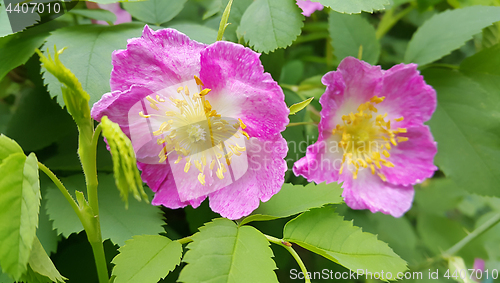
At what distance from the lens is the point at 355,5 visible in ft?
1.74

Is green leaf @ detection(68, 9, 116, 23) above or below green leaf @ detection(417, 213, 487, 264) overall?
above

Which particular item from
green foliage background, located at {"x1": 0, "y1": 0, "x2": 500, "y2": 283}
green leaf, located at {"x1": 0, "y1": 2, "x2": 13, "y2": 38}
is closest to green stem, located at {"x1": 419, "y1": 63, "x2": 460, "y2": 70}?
green foliage background, located at {"x1": 0, "y1": 0, "x2": 500, "y2": 283}

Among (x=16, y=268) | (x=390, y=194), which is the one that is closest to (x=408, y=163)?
(x=390, y=194)

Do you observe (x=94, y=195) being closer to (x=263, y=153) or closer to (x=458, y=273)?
(x=263, y=153)

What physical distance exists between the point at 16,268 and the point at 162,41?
0.32 metres

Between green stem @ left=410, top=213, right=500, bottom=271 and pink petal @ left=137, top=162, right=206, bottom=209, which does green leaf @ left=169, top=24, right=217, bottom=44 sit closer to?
pink petal @ left=137, top=162, right=206, bottom=209

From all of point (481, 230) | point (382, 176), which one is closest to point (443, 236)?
point (481, 230)

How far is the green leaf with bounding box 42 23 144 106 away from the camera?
48cm

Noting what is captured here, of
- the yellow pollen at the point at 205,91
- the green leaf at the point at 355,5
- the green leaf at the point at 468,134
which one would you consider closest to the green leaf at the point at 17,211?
the yellow pollen at the point at 205,91

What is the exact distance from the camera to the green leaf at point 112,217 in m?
0.48

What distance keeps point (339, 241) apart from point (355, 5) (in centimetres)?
37

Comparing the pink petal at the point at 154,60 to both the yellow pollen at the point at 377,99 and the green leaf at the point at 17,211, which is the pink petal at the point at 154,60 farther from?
the yellow pollen at the point at 377,99

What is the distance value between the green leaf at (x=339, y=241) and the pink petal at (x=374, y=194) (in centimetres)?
14

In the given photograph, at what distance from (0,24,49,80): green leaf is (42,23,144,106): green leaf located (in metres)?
0.03
